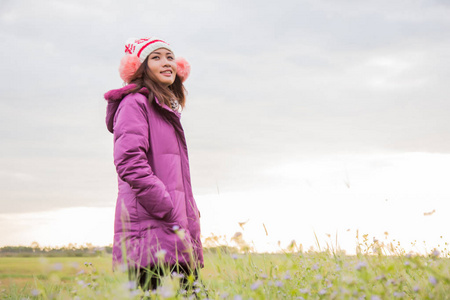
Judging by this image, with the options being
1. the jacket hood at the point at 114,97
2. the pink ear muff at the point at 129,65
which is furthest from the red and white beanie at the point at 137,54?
the jacket hood at the point at 114,97

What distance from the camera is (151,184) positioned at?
4.05m

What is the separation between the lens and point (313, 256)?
494cm

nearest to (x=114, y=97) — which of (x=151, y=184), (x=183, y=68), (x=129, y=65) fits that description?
(x=129, y=65)

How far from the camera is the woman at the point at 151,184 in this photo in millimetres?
4090

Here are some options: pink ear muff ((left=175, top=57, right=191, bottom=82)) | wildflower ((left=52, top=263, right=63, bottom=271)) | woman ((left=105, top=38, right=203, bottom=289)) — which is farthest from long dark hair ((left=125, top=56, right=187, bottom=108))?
wildflower ((left=52, top=263, right=63, bottom=271))

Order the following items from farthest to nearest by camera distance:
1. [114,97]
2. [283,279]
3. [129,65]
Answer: [129,65] < [114,97] < [283,279]

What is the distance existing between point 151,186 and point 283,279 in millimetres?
1382

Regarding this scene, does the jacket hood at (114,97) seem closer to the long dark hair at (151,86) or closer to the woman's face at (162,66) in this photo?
the long dark hair at (151,86)

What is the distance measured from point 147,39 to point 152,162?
175 cm

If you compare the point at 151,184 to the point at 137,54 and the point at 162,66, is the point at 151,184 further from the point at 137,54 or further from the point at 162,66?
the point at 137,54

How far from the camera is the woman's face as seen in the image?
4988mm

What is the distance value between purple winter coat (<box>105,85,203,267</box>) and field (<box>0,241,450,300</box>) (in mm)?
318

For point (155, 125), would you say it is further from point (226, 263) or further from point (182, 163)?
point (226, 263)

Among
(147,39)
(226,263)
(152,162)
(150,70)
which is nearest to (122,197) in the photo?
(152,162)
